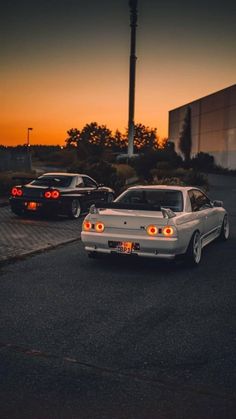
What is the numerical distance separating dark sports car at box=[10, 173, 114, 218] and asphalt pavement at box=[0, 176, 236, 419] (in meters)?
5.39

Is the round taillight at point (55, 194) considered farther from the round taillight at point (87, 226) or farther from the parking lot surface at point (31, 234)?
the round taillight at point (87, 226)

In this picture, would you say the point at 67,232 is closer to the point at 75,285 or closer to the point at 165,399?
the point at 75,285

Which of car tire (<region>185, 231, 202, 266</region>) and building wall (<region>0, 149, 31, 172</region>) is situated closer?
car tire (<region>185, 231, 202, 266</region>)

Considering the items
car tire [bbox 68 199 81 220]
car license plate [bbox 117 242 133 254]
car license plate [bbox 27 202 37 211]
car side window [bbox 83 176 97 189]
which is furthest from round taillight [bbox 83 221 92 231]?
car side window [bbox 83 176 97 189]

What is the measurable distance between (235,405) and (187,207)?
4.76m

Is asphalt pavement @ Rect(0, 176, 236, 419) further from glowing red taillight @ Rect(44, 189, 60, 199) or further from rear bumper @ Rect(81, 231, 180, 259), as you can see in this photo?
glowing red taillight @ Rect(44, 189, 60, 199)

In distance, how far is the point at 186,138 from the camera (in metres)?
63.8

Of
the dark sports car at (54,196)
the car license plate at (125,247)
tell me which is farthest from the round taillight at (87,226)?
the dark sports car at (54,196)

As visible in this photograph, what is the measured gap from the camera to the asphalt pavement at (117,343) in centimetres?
325

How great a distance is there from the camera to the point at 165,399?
10.8 ft

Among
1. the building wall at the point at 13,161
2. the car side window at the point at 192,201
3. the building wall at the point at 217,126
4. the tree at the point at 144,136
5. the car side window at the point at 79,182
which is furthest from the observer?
the tree at the point at 144,136

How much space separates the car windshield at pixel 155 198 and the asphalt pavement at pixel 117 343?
113 cm

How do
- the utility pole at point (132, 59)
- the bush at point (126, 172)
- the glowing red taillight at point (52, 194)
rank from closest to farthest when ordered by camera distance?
the glowing red taillight at point (52, 194) < the bush at point (126, 172) < the utility pole at point (132, 59)

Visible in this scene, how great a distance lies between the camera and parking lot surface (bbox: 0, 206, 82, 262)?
894 cm
